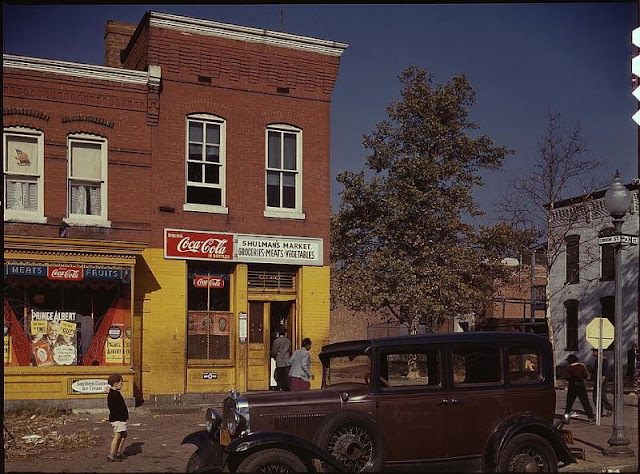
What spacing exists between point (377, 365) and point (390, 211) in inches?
835

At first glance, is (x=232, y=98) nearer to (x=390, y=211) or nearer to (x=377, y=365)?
(x=390, y=211)

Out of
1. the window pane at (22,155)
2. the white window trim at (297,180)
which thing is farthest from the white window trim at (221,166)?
the window pane at (22,155)

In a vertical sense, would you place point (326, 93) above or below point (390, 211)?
above

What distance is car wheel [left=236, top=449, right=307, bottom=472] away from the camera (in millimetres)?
8961

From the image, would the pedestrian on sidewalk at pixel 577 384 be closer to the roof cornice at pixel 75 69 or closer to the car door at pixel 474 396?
the car door at pixel 474 396

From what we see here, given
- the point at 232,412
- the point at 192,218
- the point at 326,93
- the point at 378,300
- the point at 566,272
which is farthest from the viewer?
the point at 566,272

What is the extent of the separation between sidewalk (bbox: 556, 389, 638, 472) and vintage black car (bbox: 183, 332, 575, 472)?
164 centimetres

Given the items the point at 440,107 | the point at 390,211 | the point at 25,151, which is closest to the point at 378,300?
the point at 390,211

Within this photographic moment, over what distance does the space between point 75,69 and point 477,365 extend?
1378 centimetres

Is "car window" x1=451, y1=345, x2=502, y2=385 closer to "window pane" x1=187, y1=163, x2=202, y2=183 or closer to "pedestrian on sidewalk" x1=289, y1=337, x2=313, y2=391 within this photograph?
"pedestrian on sidewalk" x1=289, y1=337, x2=313, y2=391

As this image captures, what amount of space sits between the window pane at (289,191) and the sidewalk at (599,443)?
874cm

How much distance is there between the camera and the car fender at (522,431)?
1012cm

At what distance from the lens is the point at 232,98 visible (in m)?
22.2

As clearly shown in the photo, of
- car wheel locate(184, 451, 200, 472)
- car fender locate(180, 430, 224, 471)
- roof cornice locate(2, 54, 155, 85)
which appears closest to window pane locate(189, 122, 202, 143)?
roof cornice locate(2, 54, 155, 85)
